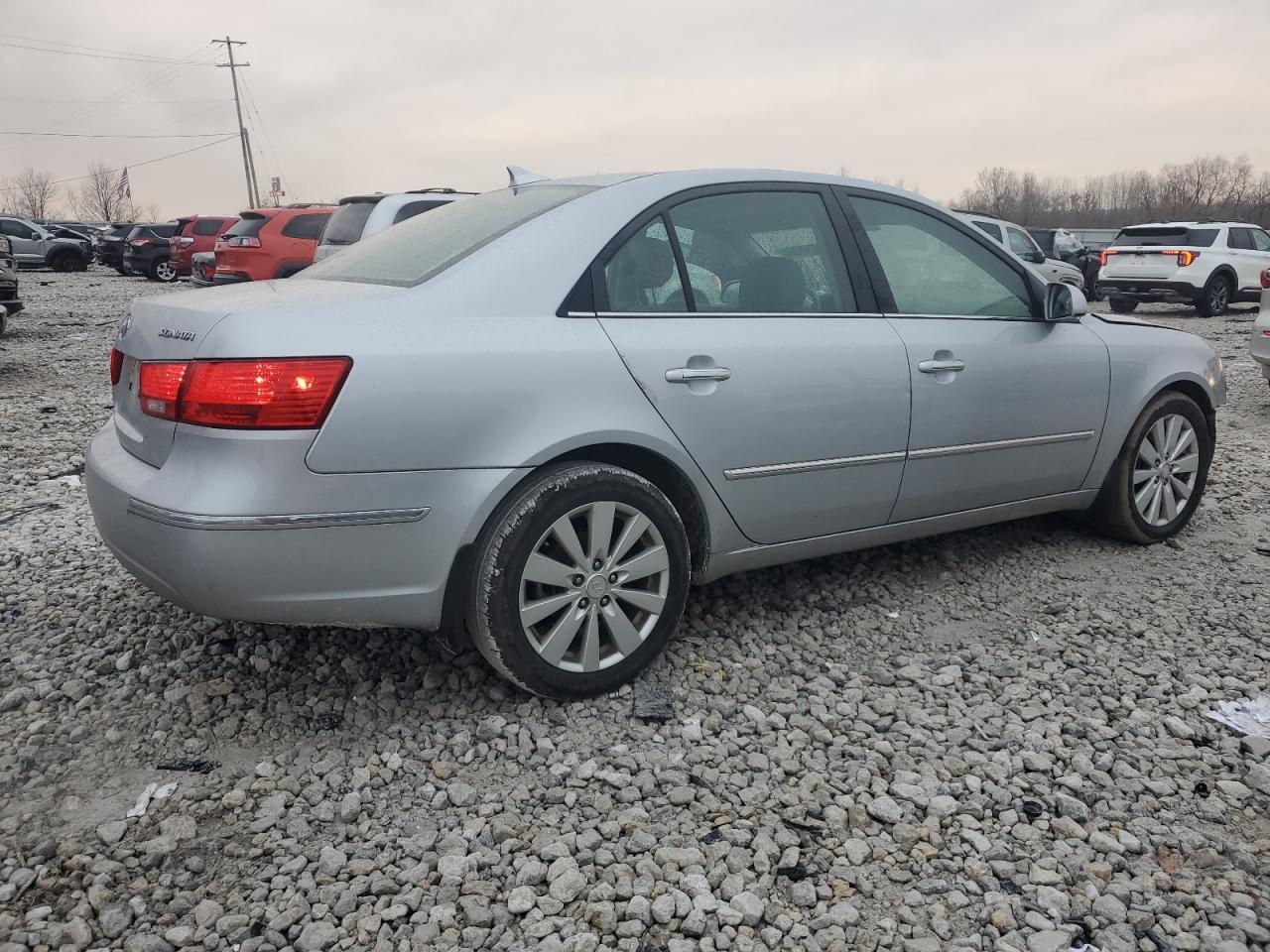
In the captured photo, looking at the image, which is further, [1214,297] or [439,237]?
[1214,297]

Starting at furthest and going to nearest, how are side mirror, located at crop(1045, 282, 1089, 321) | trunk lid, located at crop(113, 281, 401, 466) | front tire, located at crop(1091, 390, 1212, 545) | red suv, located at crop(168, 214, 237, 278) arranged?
1. red suv, located at crop(168, 214, 237, 278)
2. front tire, located at crop(1091, 390, 1212, 545)
3. side mirror, located at crop(1045, 282, 1089, 321)
4. trunk lid, located at crop(113, 281, 401, 466)

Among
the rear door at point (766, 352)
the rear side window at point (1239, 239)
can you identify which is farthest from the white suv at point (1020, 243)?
the rear door at point (766, 352)

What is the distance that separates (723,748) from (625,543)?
0.66 m

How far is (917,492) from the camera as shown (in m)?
3.84

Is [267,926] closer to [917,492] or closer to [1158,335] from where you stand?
[917,492]

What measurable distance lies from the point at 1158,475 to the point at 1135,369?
548 mm

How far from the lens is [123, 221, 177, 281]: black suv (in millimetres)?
28188

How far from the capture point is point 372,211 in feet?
32.2

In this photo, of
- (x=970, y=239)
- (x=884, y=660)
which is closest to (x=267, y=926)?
(x=884, y=660)

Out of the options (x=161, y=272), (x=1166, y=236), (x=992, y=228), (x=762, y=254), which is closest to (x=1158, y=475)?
(x=762, y=254)

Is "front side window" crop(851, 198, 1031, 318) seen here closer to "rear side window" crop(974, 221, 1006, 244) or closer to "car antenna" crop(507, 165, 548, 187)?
"car antenna" crop(507, 165, 548, 187)

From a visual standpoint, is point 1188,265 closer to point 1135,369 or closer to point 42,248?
point 1135,369

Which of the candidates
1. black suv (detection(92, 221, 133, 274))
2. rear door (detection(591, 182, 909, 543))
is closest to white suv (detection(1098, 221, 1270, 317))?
rear door (detection(591, 182, 909, 543))

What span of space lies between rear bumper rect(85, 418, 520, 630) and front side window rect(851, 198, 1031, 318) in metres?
1.84
